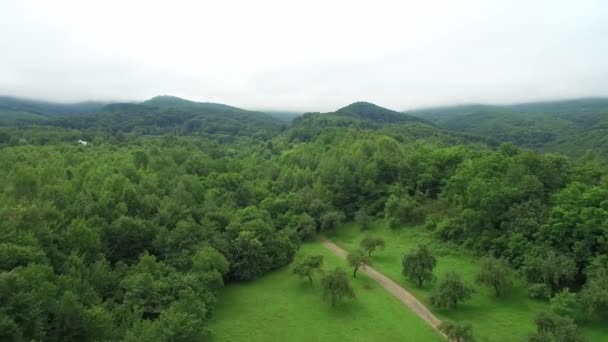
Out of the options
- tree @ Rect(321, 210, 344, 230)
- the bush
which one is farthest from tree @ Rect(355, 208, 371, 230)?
the bush

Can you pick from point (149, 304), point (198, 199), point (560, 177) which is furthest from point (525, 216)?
point (198, 199)

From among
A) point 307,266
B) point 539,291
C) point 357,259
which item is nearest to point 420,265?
point 357,259

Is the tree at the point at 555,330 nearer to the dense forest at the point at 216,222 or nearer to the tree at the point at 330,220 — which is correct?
the dense forest at the point at 216,222

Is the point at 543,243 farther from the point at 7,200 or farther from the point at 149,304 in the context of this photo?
the point at 7,200

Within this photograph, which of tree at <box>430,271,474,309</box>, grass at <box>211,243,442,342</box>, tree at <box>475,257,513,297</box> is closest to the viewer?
grass at <box>211,243,442,342</box>

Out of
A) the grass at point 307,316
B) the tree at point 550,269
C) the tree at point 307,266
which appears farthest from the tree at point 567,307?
the tree at point 307,266

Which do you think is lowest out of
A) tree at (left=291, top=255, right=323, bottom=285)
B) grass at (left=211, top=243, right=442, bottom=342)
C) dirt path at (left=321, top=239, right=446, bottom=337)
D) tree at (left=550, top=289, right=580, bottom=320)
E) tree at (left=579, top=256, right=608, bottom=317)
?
grass at (left=211, top=243, right=442, bottom=342)

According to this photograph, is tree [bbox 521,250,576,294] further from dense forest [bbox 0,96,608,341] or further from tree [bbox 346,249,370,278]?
tree [bbox 346,249,370,278]
